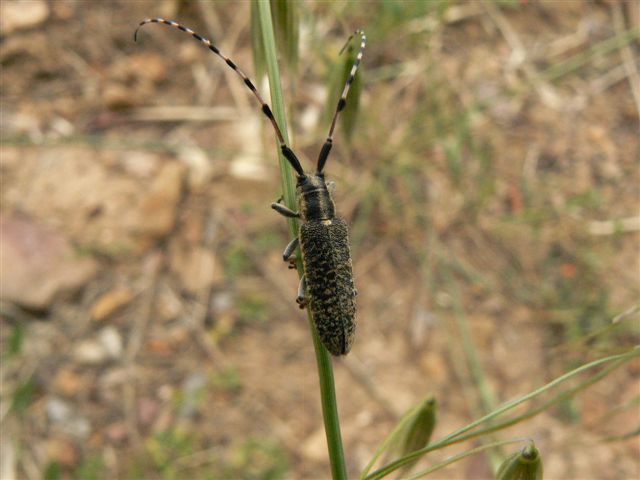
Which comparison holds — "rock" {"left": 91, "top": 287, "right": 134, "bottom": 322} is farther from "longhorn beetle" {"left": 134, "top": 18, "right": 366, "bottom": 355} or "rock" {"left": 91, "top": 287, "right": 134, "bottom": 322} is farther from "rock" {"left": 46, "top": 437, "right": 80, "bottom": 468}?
"longhorn beetle" {"left": 134, "top": 18, "right": 366, "bottom": 355}

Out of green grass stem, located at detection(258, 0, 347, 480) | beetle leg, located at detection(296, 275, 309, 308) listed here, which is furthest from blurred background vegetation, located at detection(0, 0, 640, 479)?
green grass stem, located at detection(258, 0, 347, 480)

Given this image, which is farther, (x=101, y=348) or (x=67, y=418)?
(x=101, y=348)

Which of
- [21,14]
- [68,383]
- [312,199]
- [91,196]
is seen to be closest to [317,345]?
[312,199]

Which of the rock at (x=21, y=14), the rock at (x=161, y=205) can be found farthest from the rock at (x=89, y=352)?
the rock at (x=21, y=14)

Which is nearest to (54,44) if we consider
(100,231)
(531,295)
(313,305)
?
(100,231)

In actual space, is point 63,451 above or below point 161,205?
below

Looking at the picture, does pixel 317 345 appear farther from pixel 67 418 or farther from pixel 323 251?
pixel 67 418
